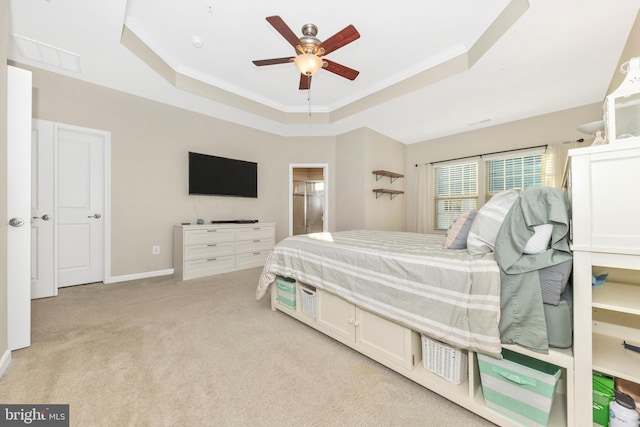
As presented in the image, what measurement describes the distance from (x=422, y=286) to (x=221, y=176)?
3796 mm

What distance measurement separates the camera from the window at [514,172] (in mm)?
4000

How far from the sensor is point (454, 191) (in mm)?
4969

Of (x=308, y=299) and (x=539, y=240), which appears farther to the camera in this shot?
(x=308, y=299)

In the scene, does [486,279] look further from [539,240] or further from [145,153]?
[145,153]

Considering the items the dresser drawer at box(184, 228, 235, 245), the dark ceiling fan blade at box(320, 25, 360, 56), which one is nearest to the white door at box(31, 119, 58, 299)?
the dresser drawer at box(184, 228, 235, 245)

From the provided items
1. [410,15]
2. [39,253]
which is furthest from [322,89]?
[39,253]

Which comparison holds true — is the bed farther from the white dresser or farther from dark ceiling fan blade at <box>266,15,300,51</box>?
the white dresser

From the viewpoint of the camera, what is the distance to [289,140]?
520cm

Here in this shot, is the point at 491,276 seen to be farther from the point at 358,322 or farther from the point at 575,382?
the point at 358,322

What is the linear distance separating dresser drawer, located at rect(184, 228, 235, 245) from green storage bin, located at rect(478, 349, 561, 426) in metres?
3.52

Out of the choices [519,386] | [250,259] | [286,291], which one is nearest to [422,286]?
[519,386]

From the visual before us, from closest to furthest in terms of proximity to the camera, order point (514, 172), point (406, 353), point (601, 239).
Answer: point (601, 239) → point (406, 353) → point (514, 172)

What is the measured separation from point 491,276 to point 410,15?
8.04 ft

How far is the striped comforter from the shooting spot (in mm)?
1147
